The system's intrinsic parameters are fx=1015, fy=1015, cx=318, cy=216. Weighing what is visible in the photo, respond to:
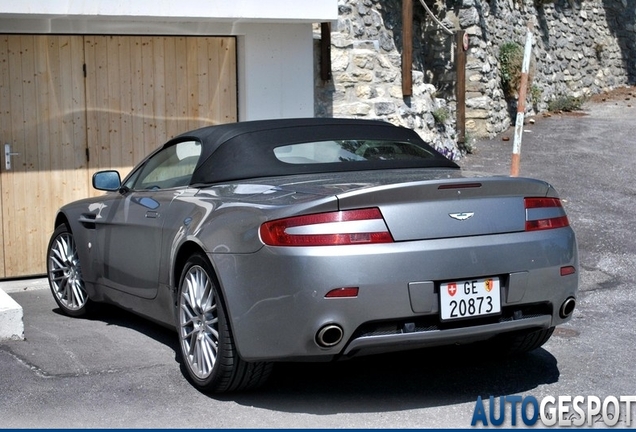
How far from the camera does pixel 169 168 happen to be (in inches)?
272

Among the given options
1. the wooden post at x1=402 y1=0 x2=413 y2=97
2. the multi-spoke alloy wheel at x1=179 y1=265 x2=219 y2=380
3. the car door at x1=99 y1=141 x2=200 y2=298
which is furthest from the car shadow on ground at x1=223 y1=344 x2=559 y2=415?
the wooden post at x1=402 y1=0 x2=413 y2=97

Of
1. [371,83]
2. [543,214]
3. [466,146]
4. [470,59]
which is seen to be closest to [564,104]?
[470,59]

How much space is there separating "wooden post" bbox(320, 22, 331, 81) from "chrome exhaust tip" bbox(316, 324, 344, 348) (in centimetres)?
738

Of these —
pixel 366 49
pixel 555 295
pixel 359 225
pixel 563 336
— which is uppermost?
pixel 366 49

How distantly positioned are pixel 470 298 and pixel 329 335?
756mm

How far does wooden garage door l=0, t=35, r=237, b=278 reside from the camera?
9.77 meters

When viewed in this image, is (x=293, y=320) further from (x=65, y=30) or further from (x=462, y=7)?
(x=462, y=7)

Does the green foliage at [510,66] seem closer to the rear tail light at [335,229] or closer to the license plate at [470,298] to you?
the license plate at [470,298]

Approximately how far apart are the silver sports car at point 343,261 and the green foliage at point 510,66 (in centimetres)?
1098

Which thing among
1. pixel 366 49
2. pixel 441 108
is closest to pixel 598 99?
pixel 441 108

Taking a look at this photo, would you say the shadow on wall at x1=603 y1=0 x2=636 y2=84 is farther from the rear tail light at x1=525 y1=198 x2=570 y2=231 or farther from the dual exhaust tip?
the dual exhaust tip

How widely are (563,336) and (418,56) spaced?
947 cm

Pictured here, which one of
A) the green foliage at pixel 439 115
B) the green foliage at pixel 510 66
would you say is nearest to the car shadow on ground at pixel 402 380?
the green foliage at pixel 439 115

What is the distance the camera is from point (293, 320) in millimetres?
4957
